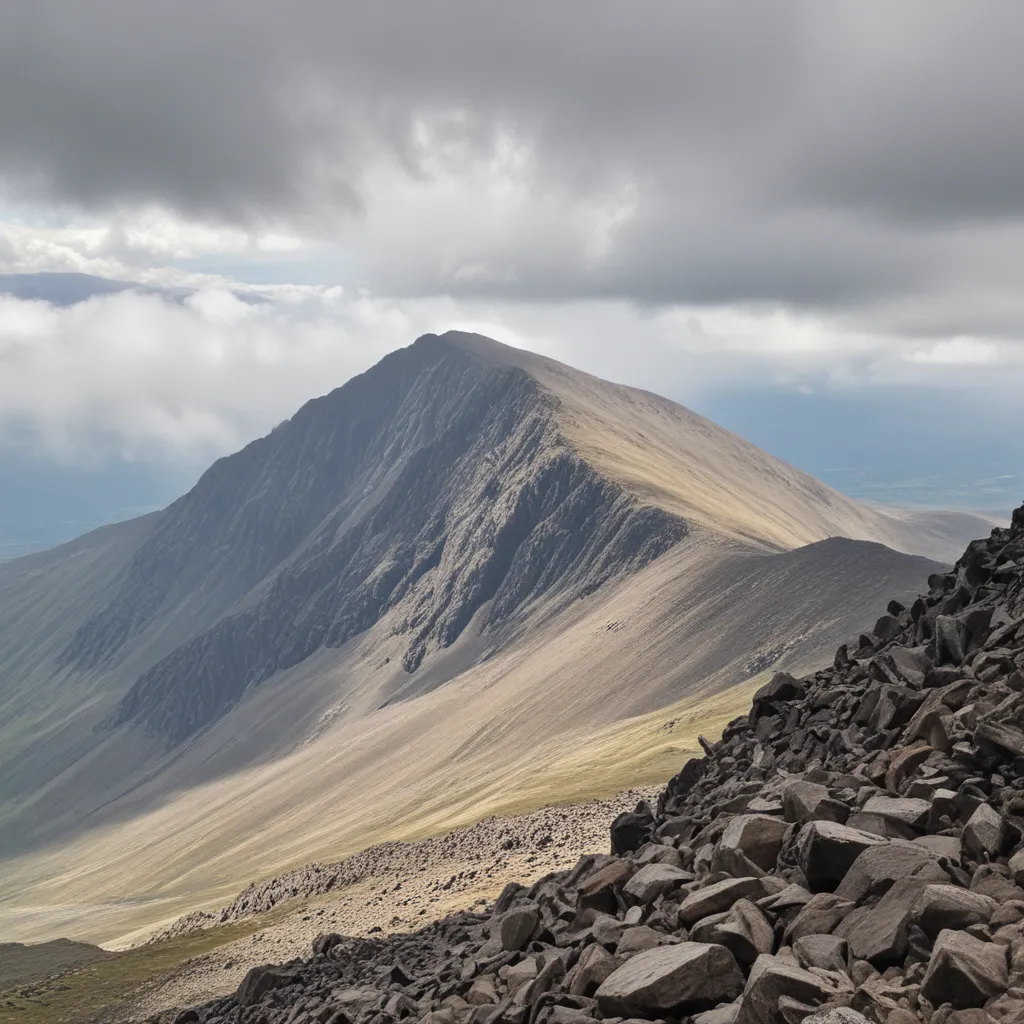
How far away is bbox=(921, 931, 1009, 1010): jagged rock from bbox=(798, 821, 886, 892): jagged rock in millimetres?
4721

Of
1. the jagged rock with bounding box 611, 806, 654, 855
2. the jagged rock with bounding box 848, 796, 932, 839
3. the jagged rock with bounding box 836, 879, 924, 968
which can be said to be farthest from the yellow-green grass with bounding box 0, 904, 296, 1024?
the jagged rock with bounding box 836, 879, 924, 968

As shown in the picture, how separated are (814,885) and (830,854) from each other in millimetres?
827

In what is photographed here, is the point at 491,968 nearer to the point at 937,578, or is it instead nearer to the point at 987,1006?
the point at 987,1006

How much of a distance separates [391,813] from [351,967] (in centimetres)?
16122

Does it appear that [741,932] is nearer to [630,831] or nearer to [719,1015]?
[719,1015]

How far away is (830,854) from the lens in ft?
76.4

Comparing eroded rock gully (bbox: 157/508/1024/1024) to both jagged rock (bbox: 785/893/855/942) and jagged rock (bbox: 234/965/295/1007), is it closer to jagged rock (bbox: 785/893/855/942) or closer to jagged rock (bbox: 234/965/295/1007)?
jagged rock (bbox: 785/893/855/942)

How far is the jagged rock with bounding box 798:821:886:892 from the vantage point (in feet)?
75.8

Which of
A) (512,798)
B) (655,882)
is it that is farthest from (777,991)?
(512,798)

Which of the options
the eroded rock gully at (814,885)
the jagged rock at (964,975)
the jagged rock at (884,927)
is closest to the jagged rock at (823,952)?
the eroded rock gully at (814,885)

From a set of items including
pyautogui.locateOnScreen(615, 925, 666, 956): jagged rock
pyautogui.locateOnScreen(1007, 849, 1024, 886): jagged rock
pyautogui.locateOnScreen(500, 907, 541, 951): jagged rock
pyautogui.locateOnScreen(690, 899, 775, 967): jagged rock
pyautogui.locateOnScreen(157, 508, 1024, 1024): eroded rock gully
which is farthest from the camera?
pyautogui.locateOnScreen(500, 907, 541, 951): jagged rock

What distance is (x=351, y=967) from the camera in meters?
42.9

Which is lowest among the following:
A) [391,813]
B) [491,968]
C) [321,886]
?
[391,813]

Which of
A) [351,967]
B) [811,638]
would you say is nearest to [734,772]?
[351,967]
